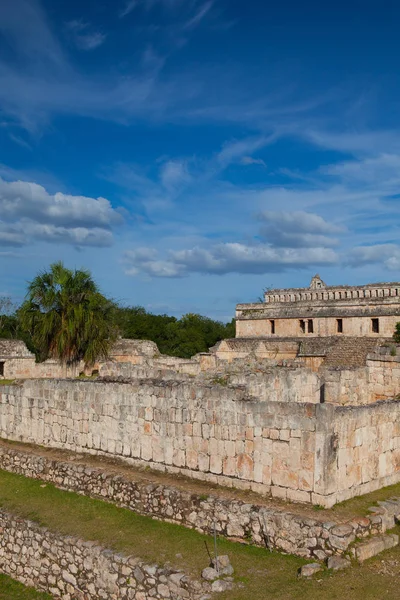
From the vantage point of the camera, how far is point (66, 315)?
25.9m

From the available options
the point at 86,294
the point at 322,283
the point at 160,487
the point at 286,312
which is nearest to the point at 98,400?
the point at 160,487

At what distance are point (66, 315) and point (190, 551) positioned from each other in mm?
19355

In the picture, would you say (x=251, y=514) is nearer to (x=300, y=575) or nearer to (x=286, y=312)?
(x=300, y=575)

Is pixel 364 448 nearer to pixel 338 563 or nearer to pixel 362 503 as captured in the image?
pixel 362 503

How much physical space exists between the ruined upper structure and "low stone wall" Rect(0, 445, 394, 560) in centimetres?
2051

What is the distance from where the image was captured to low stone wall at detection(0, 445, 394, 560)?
7215 mm

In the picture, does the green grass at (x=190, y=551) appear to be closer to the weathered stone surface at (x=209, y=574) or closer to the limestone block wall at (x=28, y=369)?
the weathered stone surface at (x=209, y=574)

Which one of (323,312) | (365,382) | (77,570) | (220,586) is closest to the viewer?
(220,586)

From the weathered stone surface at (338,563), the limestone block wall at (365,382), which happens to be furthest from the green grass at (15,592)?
the limestone block wall at (365,382)

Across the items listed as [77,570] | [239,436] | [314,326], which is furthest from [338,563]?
[314,326]

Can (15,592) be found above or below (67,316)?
A: below

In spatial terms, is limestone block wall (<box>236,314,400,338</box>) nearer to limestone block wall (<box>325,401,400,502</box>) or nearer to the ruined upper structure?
the ruined upper structure

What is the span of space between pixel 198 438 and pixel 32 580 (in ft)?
12.1

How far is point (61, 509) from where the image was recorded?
33.7 feet
